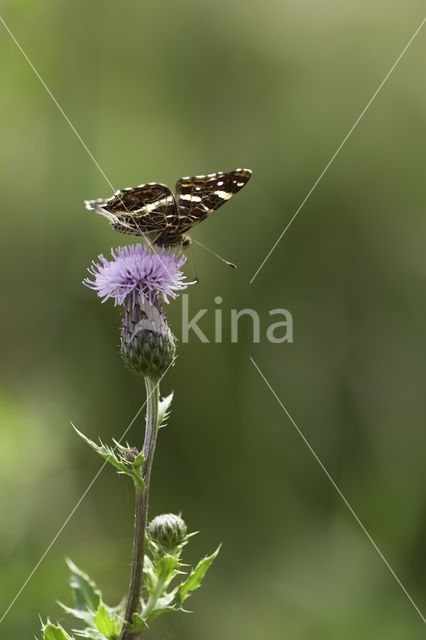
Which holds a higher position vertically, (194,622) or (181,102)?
(181,102)

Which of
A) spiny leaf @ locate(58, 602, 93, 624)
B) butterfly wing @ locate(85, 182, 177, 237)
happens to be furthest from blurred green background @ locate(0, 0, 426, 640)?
spiny leaf @ locate(58, 602, 93, 624)

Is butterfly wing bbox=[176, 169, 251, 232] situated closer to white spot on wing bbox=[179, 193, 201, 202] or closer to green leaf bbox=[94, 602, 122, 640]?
white spot on wing bbox=[179, 193, 201, 202]

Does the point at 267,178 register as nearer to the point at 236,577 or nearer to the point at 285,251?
the point at 285,251

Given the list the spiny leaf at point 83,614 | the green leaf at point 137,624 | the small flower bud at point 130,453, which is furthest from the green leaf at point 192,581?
the small flower bud at point 130,453

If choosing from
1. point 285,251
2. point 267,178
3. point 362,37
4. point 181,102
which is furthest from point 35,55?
point 362,37

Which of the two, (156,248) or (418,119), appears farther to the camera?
(418,119)

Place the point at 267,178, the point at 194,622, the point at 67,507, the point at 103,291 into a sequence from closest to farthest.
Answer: the point at 103,291
the point at 67,507
the point at 194,622
the point at 267,178
